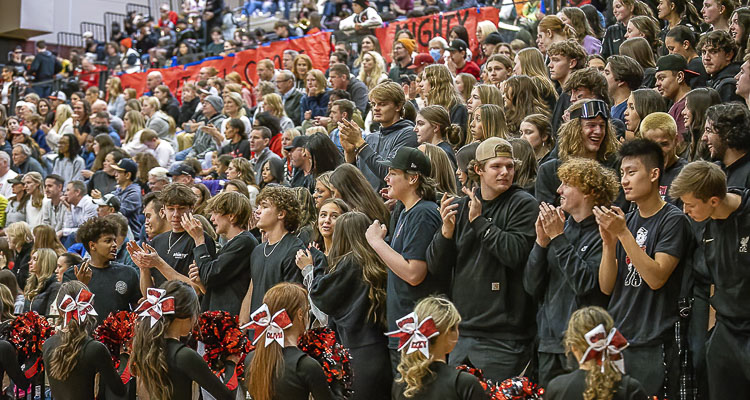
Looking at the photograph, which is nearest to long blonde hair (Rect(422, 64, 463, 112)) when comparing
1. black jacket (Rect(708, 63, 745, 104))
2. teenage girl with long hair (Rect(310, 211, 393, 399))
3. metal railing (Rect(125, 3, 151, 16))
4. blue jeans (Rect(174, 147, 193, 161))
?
black jacket (Rect(708, 63, 745, 104))

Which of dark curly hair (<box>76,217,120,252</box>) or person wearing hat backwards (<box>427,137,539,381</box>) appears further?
dark curly hair (<box>76,217,120,252</box>)

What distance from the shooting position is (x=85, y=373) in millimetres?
6121

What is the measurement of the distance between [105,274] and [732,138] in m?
5.05

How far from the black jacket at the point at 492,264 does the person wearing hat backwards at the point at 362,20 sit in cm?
1067

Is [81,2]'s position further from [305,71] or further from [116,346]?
[116,346]

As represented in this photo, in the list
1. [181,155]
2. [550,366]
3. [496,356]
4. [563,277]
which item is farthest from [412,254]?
[181,155]

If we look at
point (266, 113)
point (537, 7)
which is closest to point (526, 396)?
point (266, 113)

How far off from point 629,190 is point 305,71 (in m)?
8.97

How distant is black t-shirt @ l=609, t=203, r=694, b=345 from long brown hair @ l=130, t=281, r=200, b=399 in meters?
2.50

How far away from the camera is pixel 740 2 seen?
10.0m

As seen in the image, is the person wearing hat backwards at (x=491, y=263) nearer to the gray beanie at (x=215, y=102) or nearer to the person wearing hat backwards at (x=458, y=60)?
the person wearing hat backwards at (x=458, y=60)

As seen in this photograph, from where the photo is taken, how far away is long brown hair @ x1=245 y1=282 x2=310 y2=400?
510 cm

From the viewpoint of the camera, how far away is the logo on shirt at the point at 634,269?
5.01m

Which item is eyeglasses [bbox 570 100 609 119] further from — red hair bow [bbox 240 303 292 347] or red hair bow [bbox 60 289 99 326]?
red hair bow [bbox 60 289 99 326]
